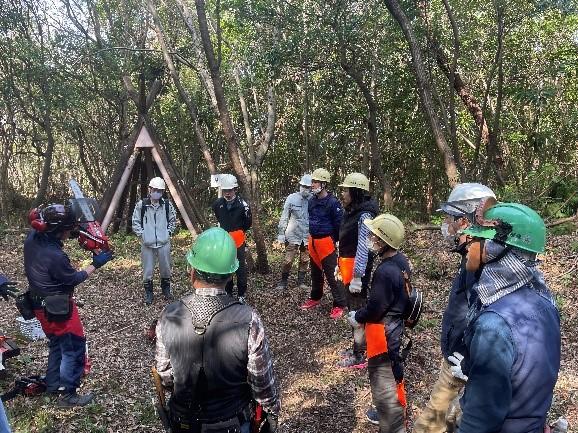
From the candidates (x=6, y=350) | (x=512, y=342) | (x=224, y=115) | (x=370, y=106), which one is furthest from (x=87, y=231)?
(x=370, y=106)

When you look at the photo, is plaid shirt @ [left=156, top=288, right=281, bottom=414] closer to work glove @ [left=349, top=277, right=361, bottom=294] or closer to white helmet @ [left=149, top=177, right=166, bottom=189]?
work glove @ [left=349, top=277, right=361, bottom=294]

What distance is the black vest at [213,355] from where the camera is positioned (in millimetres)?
2477

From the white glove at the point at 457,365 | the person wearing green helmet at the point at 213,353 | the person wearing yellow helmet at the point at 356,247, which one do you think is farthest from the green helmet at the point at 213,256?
the person wearing yellow helmet at the point at 356,247

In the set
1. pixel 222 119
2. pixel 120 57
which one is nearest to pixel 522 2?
pixel 222 119

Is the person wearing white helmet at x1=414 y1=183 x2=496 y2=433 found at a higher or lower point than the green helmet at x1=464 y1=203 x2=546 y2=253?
lower

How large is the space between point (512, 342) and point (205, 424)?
62.0 inches

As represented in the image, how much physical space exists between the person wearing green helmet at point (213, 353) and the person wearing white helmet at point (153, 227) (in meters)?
4.86

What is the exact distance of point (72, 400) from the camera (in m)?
4.69

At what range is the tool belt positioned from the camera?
103 inches

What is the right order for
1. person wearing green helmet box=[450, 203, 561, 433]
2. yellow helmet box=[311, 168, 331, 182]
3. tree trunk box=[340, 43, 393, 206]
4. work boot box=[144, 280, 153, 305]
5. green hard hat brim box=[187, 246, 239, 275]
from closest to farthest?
person wearing green helmet box=[450, 203, 561, 433] → green hard hat brim box=[187, 246, 239, 275] → yellow helmet box=[311, 168, 331, 182] → work boot box=[144, 280, 153, 305] → tree trunk box=[340, 43, 393, 206]

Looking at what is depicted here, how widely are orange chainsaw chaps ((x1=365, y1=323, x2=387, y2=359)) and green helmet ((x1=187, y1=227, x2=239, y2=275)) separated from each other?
1544 millimetres

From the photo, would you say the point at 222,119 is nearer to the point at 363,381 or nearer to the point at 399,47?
the point at 363,381

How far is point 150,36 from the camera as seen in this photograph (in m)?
14.8

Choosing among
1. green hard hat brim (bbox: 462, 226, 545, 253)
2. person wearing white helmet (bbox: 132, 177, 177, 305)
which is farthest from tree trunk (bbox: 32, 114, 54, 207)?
→ green hard hat brim (bbox: 462, 226, 545, 253)
